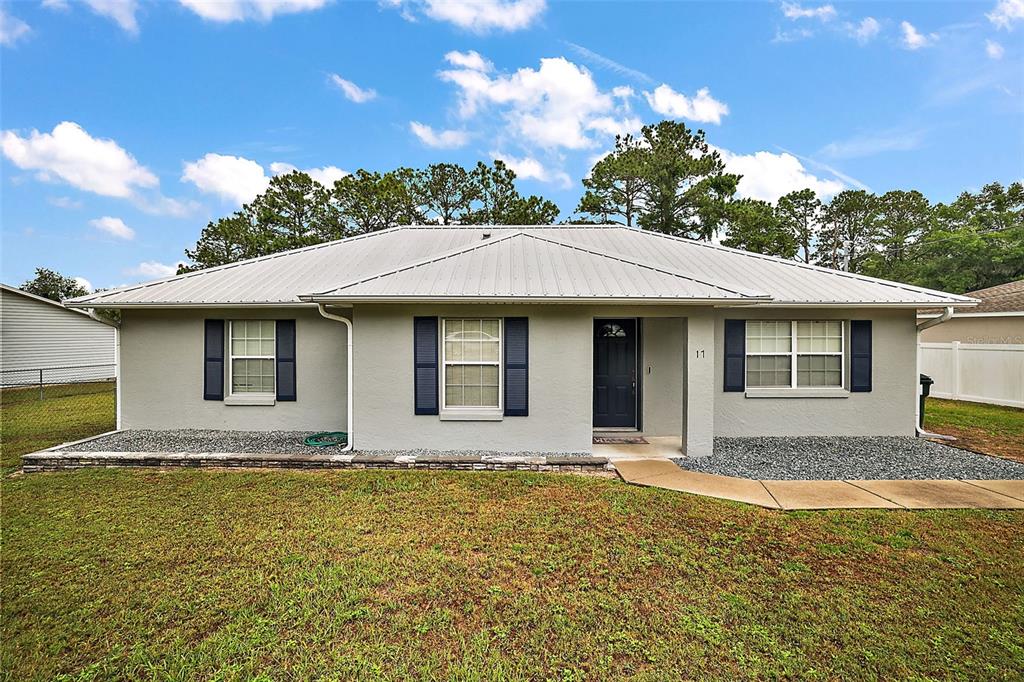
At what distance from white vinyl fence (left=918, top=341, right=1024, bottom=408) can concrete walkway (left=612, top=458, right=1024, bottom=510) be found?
8.65 meters

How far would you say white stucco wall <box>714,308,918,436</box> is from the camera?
8.24m

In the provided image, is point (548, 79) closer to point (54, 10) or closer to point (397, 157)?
point (397, 157)

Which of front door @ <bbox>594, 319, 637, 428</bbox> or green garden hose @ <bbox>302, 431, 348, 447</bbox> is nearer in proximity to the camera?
green garden hose @ <bbox>302, 431, 348, 447</bbox>

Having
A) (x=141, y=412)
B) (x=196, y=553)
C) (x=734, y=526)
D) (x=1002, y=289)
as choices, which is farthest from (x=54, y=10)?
(x=1002, y=289)

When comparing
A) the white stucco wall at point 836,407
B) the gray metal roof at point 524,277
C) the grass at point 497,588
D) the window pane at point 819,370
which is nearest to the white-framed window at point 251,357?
the gray metal roof at point 524,277

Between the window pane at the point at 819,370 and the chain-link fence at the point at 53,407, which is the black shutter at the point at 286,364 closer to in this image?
the chain-link fence at the point at 53,407

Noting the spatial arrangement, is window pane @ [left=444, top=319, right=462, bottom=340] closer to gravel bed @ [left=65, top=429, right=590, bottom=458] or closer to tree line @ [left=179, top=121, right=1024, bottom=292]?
gravel bed @ [left=65, top=429, right=590, bottom=458]

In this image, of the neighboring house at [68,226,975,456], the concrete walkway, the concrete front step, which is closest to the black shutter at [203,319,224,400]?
the neighboring house at [68,226,975,456]

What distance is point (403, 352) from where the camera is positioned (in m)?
7.11

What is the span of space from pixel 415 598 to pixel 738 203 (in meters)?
22.8

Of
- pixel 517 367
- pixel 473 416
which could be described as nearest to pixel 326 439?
pixel 473 416

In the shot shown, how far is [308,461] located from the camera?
6535mm

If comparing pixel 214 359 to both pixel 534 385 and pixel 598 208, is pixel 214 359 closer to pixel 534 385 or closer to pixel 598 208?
pixel 534 385

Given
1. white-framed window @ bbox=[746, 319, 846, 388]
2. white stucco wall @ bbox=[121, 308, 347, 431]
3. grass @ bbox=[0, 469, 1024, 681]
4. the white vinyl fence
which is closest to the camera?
grass @ bbox=[0, 469, 1024, 681]
